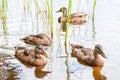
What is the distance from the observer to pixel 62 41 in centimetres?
898

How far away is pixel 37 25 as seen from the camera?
34.4ft

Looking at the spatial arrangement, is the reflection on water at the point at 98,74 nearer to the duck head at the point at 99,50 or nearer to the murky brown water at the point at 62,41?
the murky brown water at the point at 62,41

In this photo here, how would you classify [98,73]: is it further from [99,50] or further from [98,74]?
[99,50]

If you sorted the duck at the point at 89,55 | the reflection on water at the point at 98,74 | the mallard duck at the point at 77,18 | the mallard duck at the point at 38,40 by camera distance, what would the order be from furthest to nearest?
the mallard duck at the point at 77,18
the mallard duck at the point at 38,40
the duck at the point at 89,55
the reflection on water at the point at 98,74

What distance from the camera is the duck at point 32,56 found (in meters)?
7.83

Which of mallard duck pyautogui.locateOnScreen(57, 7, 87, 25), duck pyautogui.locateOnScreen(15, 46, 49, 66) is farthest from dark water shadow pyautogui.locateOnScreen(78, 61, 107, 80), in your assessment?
mallard duck pyautogui.locateOnScreen(57, 7, 87, 25)

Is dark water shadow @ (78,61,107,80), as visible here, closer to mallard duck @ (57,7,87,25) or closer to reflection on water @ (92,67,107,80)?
reflection on water @ (92,67,107,80)

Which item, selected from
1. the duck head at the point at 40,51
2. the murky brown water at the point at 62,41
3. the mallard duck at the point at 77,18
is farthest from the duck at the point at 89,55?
the mallard duck at the point at 77,18

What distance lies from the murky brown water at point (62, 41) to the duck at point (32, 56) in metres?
0.12

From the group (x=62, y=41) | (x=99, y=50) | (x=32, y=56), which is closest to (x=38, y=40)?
(x=62, y=41)

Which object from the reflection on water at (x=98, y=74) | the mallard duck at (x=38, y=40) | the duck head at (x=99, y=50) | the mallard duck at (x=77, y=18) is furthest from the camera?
the mallard duck at (x=77, y=18)

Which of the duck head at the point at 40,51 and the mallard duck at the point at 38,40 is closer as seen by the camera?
the duck head at the point at 40,51

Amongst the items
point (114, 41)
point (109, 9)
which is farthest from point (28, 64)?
point (109, 9)

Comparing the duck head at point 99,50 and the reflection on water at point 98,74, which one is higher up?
the duck head at point 99,50
